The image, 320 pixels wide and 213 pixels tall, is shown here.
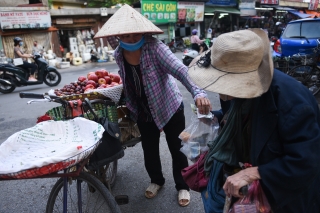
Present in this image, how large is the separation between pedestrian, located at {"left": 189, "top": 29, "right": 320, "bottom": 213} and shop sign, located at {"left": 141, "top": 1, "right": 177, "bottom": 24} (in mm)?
17827

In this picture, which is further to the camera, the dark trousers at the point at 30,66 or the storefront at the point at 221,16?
the storefront at the point at 221,16

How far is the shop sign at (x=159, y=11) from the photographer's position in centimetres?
1822

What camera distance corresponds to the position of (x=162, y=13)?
19125 mm

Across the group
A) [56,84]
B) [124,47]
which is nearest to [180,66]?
[124,47]

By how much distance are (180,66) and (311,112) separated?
117cm

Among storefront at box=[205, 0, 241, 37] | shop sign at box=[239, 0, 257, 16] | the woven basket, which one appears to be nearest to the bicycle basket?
the woven basket

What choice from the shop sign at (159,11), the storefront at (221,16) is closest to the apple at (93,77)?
the shop sign at (159,11)

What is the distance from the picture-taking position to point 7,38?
13.6 metres

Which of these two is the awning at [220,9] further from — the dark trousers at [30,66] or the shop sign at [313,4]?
the dark trousers at [30,66]

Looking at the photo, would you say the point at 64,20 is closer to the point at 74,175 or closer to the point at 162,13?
the point at 162,13

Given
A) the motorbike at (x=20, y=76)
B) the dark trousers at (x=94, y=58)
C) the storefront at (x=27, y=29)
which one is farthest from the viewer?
the dark trousers at (x=94, y=58)

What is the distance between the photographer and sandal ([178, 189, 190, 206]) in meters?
2.51

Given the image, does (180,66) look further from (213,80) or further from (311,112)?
(311,112)

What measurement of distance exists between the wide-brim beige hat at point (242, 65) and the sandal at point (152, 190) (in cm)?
172
